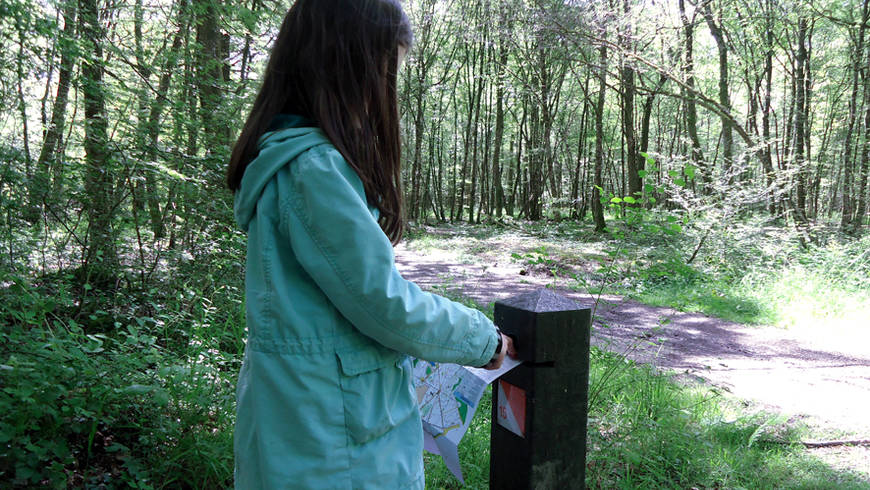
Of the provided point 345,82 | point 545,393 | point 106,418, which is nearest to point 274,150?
point 345,82

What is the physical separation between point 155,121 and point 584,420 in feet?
13.6

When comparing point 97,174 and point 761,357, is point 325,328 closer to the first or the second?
point 97,174

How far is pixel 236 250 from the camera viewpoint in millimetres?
4414

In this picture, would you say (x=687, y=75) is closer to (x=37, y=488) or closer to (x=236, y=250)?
(x=236, y=250)

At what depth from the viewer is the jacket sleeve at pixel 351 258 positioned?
976mm

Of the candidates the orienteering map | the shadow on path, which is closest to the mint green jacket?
the orienteering map

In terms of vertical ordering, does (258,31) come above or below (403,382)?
above

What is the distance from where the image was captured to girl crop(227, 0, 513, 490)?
3.27 feet

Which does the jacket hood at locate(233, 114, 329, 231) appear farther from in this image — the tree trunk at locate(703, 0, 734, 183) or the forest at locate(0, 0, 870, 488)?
the tree trunk at locate(703, 0, 734, 183)

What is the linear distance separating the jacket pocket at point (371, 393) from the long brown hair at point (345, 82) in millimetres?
342

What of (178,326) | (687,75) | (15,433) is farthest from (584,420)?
(687,75)

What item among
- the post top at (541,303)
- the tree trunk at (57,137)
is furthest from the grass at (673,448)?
the tree trunk at (57,137)

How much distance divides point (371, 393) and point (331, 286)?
0.25m

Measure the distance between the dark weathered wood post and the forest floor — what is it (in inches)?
65.3
